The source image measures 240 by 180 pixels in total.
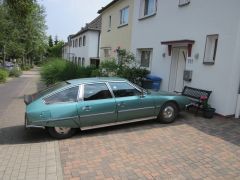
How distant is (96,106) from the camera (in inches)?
262

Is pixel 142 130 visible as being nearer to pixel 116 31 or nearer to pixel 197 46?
pixel 197 46

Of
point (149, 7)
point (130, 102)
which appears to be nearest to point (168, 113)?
point (130, 102)

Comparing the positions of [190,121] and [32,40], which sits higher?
[32,40]

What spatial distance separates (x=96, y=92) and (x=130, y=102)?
3.17ft

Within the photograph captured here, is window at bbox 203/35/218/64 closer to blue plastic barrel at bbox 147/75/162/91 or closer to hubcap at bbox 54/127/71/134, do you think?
blue plastic barrel at bbox 147/75/162/91

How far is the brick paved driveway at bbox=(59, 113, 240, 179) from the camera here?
4637 millimetres

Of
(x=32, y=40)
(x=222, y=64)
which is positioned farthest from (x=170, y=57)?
(x=32, y=40)

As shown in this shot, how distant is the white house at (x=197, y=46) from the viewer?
801 centimetres

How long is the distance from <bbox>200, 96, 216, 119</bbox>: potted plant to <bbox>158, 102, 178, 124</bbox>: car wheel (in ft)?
3.51

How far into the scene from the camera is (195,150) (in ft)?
18.5

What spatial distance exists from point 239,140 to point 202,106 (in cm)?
216

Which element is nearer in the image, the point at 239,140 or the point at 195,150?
the point at 195,150

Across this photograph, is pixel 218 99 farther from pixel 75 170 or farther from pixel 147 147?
pixel 75 170

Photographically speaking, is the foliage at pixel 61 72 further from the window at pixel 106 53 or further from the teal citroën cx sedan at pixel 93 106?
the teal citroën cx sedan at pixel 93 106
